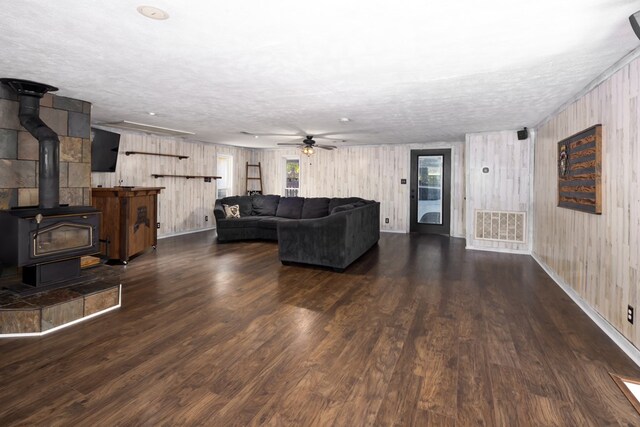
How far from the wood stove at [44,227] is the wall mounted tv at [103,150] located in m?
1.87

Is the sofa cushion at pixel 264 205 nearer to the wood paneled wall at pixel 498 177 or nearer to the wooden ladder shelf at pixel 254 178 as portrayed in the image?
the wooden ladder shelf at pixel 254 178

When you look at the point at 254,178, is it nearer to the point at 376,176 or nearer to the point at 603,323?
the point at 376,176

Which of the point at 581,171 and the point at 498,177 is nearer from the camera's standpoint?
the point at 581,171

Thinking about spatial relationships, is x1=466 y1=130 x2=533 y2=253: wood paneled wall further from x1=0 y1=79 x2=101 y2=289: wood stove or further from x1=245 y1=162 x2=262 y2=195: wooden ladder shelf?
x1=0 y1=79 x2=101 y2=289: wood stove

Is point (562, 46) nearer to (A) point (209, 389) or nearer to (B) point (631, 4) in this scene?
(B) point (631, 4)

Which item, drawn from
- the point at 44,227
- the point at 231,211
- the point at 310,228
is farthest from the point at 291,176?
the point at 44,227

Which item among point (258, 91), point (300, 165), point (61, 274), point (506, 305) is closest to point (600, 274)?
point (506, 305)

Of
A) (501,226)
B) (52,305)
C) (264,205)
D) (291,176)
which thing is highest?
(291,176)

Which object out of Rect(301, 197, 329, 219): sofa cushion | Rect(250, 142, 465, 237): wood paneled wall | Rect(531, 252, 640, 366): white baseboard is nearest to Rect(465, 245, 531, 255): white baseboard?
Rect(250, 142, 465, 237): wood paneled wall

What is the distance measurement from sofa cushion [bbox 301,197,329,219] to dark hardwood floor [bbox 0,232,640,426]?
366cm

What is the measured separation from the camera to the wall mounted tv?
17.9ft

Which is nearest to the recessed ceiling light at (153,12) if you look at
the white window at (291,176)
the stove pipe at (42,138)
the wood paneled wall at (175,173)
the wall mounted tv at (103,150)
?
the stove pipe at (42,138)

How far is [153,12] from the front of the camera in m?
2.09

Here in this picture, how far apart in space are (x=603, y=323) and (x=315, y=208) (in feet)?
18.6
